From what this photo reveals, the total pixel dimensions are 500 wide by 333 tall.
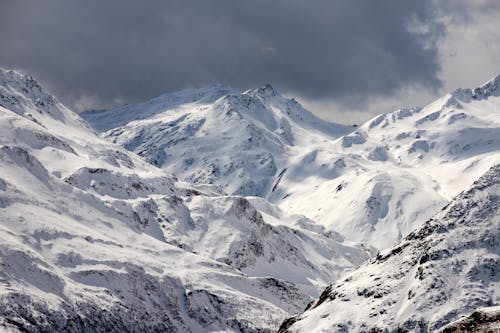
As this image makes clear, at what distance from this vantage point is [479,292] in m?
198

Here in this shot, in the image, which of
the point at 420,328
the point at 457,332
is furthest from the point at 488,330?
the point at 420,328

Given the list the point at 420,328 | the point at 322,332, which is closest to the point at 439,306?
the point at 420,328

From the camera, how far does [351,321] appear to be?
199 meters

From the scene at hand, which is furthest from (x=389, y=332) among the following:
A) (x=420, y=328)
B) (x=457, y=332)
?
(x=457, y=332)

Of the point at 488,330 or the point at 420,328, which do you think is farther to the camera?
the point at 420,328

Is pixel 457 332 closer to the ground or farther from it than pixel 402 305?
closer to the ground

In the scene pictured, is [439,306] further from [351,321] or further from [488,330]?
[488,330]

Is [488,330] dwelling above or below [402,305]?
below

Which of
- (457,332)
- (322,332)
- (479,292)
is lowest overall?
(457,332)

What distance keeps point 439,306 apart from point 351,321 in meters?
19.6

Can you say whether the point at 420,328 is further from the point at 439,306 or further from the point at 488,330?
the point at 488,330

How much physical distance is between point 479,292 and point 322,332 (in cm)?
3561

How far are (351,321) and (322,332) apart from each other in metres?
6.93

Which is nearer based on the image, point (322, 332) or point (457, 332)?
point (457, 332)
